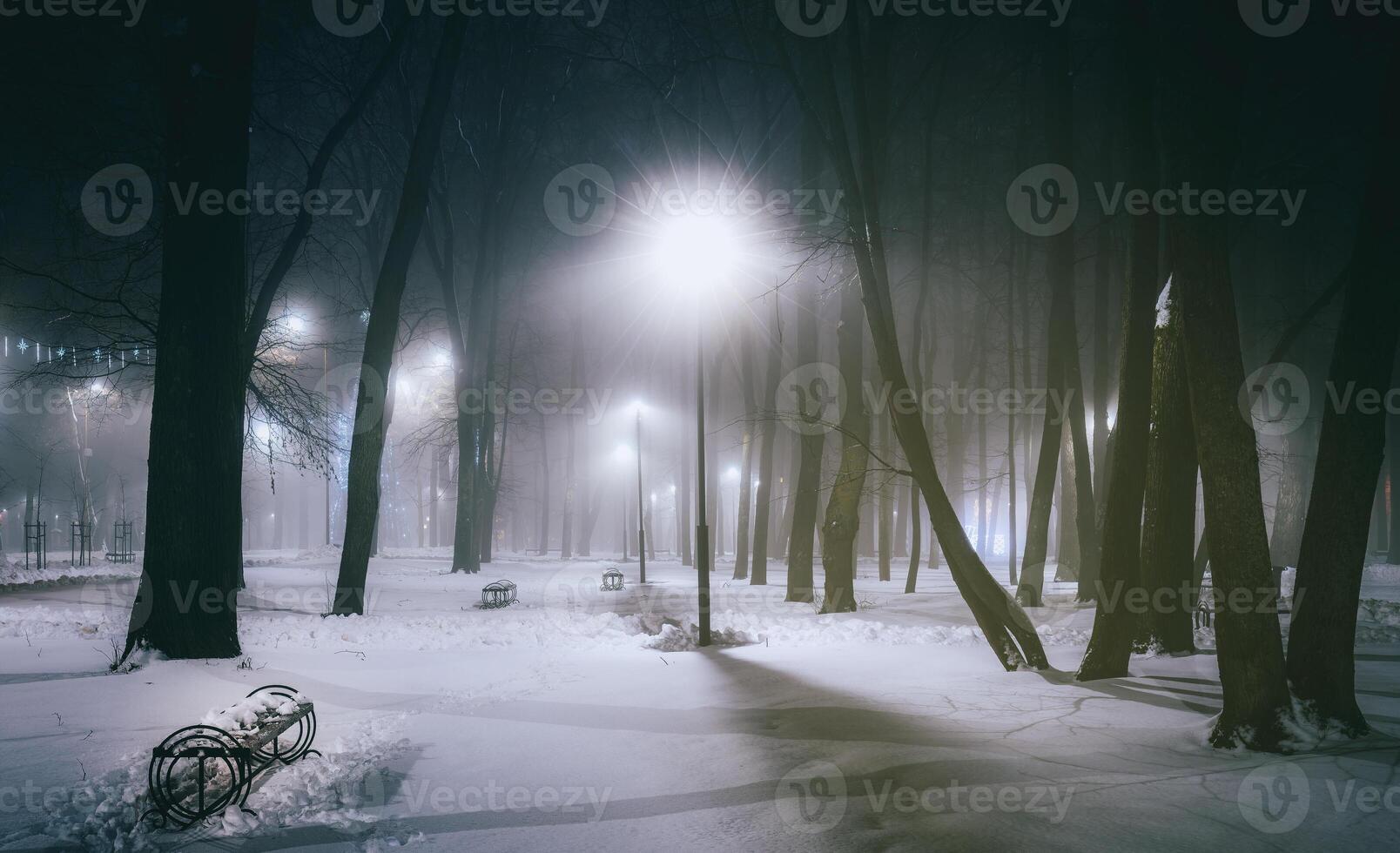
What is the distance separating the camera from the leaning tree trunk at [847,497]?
52.5ft

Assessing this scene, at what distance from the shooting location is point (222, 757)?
5.04m

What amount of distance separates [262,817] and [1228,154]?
9.48m

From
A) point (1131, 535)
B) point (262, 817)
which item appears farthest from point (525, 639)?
point (1131, 535)
